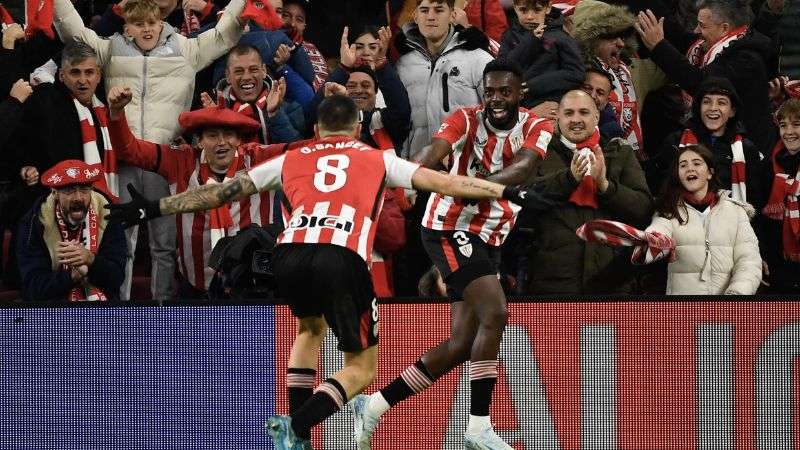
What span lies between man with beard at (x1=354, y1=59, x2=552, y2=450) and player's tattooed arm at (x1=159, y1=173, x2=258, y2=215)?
1.35 m

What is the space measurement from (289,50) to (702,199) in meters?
3.50

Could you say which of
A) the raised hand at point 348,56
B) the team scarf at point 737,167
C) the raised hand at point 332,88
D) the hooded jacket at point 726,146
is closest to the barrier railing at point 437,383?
the team scarf at point 737,167

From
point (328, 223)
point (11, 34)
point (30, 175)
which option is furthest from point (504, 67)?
point (11, 34)

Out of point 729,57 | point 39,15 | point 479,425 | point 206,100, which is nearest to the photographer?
point 479,425

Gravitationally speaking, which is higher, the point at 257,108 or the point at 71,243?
the point at 257,108

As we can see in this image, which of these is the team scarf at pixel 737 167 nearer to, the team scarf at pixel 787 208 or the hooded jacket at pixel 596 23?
the team scarf at pixel 787 208

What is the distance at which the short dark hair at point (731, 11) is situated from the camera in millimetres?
12195

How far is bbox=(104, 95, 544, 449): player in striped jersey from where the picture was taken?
8648 mm

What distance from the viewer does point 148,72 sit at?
449 inches

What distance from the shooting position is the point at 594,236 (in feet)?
32.1

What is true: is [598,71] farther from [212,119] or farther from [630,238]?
[212,119]

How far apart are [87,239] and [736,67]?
16.7 ft

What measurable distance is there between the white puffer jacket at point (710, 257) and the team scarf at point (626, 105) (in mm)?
1706

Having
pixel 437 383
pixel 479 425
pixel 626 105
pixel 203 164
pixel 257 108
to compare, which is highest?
pixel 626 105
